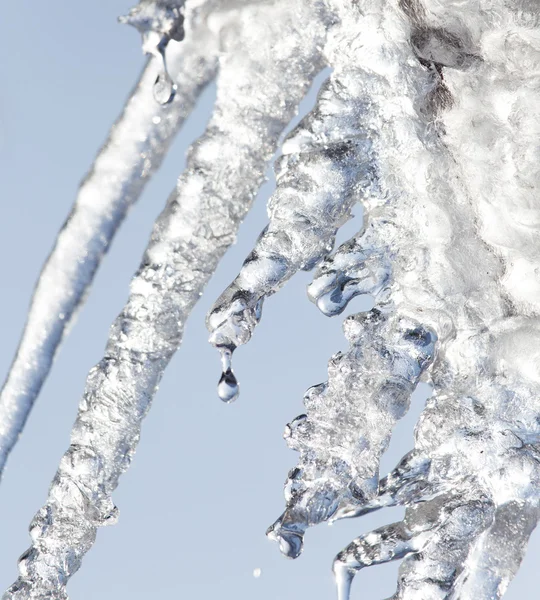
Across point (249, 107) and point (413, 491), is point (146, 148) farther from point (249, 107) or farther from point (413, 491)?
point (413, 491)

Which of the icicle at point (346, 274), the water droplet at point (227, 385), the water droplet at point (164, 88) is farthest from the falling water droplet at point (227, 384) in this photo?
the water droplet at point (164, 88)

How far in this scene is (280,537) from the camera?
31.3 inches

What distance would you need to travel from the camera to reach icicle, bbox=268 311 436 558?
810 millimetres

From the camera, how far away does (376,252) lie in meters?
0.86

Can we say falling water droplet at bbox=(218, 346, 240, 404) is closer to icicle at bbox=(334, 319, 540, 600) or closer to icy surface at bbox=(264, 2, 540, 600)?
icy surface at bbox=(264, 2, 540, 600)

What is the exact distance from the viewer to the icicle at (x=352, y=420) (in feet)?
2.66

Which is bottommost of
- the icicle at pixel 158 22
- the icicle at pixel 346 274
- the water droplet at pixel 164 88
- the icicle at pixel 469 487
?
the icicle at pixel 469 487

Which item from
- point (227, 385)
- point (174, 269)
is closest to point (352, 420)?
point (227, 385)

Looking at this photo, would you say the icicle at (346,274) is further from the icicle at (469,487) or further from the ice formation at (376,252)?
the icicle at (469,487)

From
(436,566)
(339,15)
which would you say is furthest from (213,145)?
(436,566)

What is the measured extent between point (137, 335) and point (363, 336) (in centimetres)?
22

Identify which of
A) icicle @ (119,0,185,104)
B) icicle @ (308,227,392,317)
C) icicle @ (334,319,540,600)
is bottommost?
icicle @ (334,319,540,600)

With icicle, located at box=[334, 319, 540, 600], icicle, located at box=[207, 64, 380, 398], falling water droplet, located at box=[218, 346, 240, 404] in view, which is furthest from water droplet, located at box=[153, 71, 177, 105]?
icicle, located at box=[334, 319, 540, 600]

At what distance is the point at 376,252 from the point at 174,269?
0.19 meters
